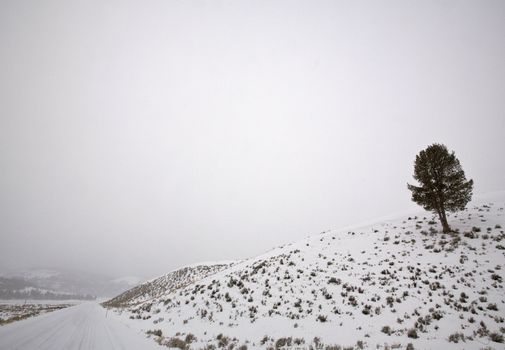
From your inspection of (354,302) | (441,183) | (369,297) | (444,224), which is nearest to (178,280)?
(354,302)

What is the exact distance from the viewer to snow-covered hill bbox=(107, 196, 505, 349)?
12078 millimetres

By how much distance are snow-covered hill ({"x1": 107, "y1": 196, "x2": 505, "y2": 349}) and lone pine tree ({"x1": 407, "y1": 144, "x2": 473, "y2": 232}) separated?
100 inches

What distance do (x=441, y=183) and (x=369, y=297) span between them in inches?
564

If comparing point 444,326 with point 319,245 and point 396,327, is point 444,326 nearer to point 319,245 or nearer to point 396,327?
point 396,327

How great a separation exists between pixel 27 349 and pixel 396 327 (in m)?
17.2

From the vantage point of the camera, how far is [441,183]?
23609 millimetres

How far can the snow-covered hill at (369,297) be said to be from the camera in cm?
1208

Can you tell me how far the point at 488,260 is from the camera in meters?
17.4

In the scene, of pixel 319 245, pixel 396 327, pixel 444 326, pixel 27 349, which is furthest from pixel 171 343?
pixel 319 245

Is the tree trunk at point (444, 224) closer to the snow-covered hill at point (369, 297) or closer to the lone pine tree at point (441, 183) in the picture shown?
the lone pine tree at point (441, 183)

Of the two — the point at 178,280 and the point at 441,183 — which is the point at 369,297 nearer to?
the point at 441,183

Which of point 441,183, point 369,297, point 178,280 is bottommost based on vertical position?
point 178,280

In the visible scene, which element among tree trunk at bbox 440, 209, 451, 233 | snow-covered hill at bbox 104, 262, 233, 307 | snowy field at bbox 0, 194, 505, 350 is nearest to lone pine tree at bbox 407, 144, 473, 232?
tree trunk at bbox 440, 209, 451, 233

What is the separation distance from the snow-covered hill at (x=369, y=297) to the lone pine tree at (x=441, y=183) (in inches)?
100
